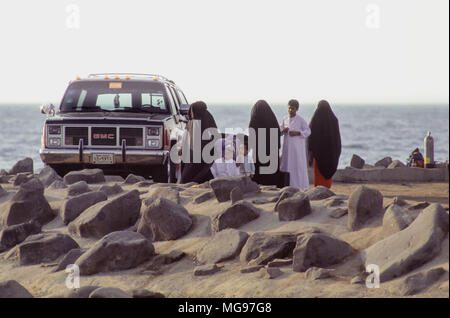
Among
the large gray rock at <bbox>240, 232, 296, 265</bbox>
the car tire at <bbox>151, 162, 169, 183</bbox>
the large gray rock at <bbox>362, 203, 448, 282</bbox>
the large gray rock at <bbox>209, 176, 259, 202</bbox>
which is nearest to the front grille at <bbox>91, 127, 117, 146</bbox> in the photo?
the car tire at <bbox>151, 162, 169, 183</bbox>

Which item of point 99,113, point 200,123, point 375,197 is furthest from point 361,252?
point 99,113

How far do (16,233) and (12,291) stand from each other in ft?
8.46

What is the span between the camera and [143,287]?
712 cm

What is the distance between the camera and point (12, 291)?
22.3 feet

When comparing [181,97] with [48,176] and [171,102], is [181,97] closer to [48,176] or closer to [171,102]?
[171,102]

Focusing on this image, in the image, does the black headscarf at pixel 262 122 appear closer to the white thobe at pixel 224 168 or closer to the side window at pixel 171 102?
the white thobe at pixel 224 168

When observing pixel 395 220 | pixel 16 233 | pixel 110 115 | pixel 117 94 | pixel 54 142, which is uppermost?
pixel 117 94

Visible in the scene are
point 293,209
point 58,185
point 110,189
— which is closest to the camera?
point 293,209

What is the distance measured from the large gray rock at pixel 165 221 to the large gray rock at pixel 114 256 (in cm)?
67

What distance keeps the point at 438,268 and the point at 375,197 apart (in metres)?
1.69

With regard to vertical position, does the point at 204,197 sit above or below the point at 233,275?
Answer: above

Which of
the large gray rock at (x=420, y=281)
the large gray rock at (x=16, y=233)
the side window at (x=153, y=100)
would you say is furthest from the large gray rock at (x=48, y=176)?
the large gray rock at (x=420, y=281)

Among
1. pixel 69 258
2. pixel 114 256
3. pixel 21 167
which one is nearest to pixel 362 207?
pixel 114 256

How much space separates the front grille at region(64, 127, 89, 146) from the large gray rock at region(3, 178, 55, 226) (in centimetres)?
279
